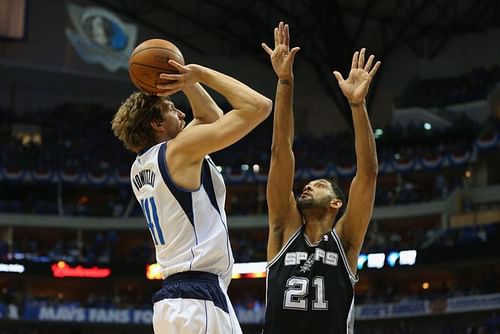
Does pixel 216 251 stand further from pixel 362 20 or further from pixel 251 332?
pixel 362 20

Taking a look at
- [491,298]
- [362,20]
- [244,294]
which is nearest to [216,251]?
[491,298]

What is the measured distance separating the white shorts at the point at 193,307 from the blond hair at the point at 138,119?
0.80 meters

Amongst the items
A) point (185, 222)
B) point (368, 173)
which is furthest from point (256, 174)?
point (185, 222)

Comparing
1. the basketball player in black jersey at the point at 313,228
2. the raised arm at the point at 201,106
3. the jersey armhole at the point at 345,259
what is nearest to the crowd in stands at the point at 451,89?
the basketball player in black jersey at the point at 313,228

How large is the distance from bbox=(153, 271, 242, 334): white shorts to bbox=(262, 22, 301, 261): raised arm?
903mm

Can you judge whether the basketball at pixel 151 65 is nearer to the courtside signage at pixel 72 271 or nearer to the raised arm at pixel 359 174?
the raised arm at pixel 359 174

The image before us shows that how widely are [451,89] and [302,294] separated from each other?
38302mm

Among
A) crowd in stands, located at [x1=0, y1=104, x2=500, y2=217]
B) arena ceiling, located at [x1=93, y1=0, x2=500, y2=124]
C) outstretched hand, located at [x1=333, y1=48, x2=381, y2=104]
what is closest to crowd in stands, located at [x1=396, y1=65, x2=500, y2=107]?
crowd in stands, located at [x1=0, y1=104, x2=500, y2=217]

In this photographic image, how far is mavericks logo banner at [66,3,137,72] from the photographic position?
41.8 meters

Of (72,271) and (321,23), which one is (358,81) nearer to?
(72,271)

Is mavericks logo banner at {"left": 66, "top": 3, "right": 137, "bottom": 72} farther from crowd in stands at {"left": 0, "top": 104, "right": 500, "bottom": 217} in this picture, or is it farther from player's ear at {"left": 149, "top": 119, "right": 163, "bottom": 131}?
player's ear at {"left": 149, "top": 119, "right": 163, "bottom": 131}

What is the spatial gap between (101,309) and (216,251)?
3214cm

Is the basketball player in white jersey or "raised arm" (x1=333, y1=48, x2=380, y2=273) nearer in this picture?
the basketball player in white jersey

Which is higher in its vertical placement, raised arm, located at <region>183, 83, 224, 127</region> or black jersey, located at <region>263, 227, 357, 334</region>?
raised arm, located at <region>183, 83, 224, 127</region>
